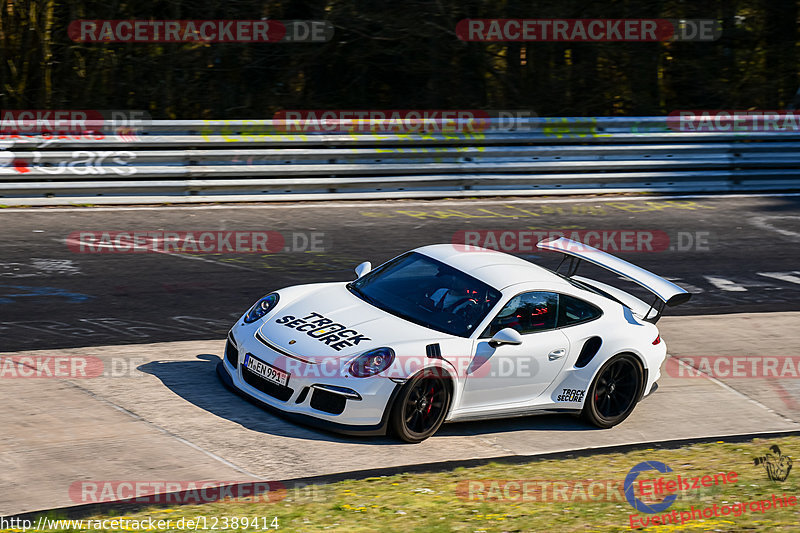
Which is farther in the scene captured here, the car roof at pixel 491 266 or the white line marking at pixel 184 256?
the white line marking at pixel 184 256

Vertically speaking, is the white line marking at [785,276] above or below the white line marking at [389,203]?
below

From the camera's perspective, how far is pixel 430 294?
8.12 m

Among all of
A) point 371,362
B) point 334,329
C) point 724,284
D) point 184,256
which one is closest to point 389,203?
point 184,256

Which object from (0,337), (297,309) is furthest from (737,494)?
(0,337)

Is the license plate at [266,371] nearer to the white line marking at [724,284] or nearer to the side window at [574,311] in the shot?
the side window at [574,311]

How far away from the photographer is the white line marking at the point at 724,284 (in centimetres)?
1266

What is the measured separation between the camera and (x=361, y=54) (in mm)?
18812

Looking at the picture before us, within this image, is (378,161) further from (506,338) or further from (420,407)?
(420,407)

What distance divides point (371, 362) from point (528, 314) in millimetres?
1527

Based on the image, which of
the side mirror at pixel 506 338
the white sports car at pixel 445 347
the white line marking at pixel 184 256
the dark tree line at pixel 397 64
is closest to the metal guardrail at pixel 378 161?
the white line marking at pixel 184 256

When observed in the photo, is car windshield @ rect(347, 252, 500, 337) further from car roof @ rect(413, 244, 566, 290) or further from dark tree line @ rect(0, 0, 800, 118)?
dark tree line @ rect(0, 0, 800, 118)

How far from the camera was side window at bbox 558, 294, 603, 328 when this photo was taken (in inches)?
325

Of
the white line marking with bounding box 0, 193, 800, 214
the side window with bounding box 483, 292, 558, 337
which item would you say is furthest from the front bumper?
the white line marking with bounding box 0, 193, 800, 214

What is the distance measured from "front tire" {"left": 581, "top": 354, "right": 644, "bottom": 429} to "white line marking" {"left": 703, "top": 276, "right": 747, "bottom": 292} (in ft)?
15.3
